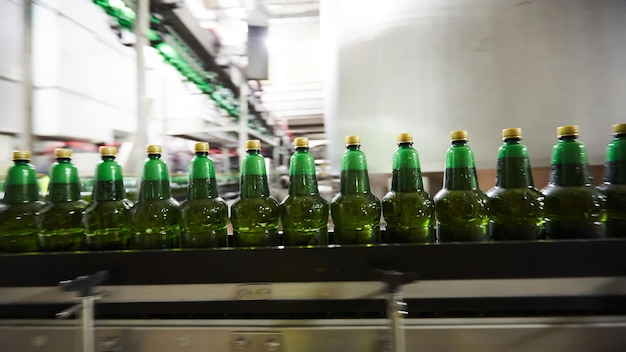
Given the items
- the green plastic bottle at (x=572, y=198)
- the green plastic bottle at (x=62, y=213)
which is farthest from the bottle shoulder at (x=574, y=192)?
the green plastic bottle at (x=62, y=213)

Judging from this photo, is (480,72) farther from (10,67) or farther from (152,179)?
(10,67)

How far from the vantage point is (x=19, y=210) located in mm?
736

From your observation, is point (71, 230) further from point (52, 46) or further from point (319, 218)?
point (52, 46)

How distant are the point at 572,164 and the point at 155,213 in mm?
766

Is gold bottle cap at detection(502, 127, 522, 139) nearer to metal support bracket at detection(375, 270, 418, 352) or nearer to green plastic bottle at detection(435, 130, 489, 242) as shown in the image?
green plastic bottle at detection(435, 130, 489, 242)

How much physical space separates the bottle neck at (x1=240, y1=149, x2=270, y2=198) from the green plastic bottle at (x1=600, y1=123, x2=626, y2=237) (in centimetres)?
63

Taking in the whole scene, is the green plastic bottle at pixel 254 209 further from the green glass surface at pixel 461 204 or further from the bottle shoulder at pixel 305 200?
the green glass surface at pixel 461 204

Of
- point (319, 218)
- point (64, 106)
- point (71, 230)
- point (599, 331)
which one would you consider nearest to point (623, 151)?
point (599, 331)

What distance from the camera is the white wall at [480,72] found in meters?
1.30

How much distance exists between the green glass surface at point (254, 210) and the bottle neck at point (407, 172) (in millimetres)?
243

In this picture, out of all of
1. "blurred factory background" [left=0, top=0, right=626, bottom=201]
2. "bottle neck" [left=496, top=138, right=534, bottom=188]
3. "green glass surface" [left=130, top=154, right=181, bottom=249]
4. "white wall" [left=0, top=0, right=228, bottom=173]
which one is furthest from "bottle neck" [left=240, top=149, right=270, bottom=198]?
"white wall" [left=0, top=0, right=228, bottom=173]

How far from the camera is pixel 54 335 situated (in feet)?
2.21

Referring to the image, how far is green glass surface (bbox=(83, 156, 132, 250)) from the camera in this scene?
69cm

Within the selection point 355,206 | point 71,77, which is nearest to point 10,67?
point 71,77
